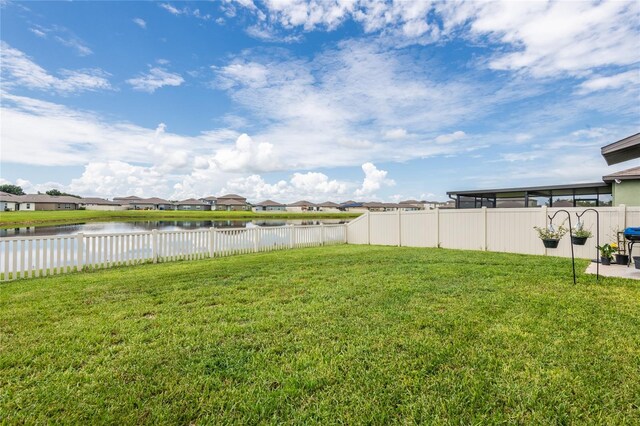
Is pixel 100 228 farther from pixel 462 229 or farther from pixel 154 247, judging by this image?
pixel 462 229

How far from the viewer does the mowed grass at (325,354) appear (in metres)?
2.03

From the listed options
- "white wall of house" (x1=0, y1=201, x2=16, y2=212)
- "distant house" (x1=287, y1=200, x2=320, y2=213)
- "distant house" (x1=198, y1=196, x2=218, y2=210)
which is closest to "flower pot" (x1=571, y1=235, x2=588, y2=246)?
"white wall of house" (x1=0, y1=201, x2=16, y2=212)

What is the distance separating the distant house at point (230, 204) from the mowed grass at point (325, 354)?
256 ft

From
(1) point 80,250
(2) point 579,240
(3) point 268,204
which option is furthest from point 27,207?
(2) point 579,240

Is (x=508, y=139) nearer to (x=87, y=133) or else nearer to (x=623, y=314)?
(x=623, y=314)

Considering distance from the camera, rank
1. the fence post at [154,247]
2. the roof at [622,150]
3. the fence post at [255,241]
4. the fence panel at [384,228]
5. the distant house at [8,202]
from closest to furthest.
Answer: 1. the roof at [622,150]
2. the fence post at [154,247]
3. the fence post at [255,241]
4. the fence panel at [384,228]
5. the distant house at [8,202]


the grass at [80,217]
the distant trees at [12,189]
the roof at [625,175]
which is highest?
the distant trees at [12,189]

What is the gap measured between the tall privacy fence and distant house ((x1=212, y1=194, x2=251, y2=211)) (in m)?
71.8

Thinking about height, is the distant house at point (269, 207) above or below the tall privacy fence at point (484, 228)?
above

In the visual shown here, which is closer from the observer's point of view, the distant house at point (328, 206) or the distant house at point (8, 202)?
the distant house at point (8, 202)

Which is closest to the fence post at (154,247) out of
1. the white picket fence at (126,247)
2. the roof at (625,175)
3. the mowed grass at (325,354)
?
the white picket fence at (126,247)

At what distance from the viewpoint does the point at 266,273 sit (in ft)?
21.1

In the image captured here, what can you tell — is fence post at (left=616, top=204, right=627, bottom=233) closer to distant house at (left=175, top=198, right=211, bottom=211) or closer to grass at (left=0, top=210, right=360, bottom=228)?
grass at (left=0, top=210, right=360, bottom=228)

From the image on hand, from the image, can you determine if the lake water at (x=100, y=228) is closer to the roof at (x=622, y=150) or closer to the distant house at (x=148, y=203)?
the roof at (x=622, y=150)
